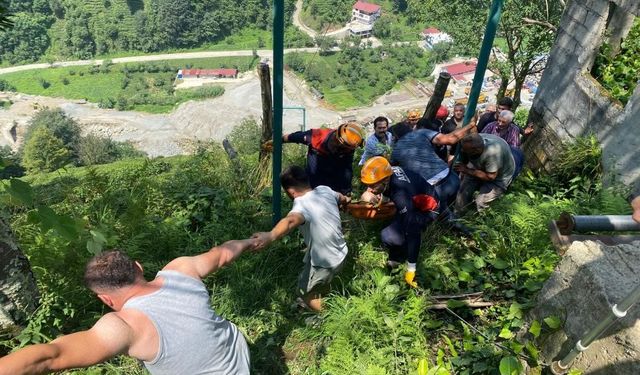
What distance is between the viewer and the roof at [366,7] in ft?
258

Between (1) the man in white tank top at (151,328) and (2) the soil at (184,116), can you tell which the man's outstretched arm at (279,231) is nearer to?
(1) the man in white tank top at (151,328)

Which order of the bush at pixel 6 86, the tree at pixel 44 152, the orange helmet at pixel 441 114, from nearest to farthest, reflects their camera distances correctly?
the orange helmet at pixel 441 114 → the tree at pixel 44 152 → the bush at pixel 6 86

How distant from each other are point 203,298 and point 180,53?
84516mm

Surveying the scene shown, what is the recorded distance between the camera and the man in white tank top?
1714 mm

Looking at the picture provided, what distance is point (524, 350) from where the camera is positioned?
100 inches

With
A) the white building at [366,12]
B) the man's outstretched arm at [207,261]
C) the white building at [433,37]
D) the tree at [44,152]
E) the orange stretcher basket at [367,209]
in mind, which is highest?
the man's outstretched arm at [207,261]

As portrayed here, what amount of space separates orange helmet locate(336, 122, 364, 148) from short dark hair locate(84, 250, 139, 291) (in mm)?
2467

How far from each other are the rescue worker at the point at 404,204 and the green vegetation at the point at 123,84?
6227 centimetres

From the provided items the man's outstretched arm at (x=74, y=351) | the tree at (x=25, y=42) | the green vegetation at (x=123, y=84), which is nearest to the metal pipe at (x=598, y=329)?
the man's outstretched arm at (x=74, y=351)

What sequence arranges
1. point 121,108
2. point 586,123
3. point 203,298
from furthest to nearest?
point 121,108 < point 586,123 < point 203,298

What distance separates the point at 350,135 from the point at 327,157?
42cm

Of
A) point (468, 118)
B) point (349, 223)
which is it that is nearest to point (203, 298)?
point (349, 223)

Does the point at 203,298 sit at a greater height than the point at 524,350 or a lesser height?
greater

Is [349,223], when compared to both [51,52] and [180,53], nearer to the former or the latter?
[180,53]
